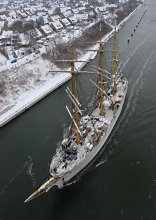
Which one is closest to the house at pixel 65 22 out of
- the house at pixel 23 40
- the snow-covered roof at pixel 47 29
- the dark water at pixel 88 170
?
the snow-covered roof at pixel 47 29

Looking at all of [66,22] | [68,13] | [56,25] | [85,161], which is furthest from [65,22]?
[85,161]

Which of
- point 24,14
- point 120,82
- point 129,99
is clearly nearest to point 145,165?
point 129,99

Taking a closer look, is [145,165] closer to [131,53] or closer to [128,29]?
[131,53]

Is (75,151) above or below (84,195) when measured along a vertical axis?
Answer: above

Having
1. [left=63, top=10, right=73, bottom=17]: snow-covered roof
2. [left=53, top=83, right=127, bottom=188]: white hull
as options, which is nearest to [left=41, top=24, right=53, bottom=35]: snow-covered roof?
[left=63, top=10, right=73, bottom=17]: snow-covered roof

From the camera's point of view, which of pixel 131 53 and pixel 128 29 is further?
pixel 128 29

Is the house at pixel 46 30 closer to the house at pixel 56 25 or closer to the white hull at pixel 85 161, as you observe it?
the house at pixel 56 25

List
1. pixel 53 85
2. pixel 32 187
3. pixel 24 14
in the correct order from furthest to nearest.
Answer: pixel 24 14 → pixel 53 85 → pixel 32 187
